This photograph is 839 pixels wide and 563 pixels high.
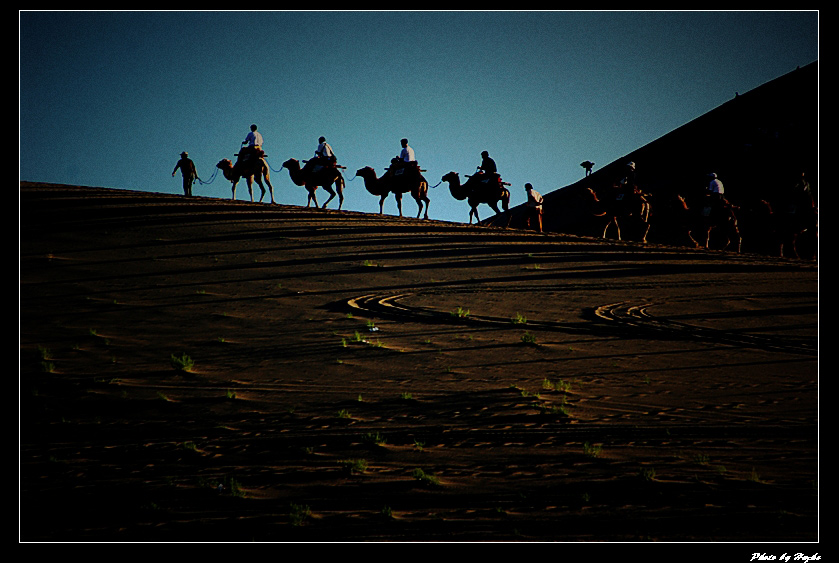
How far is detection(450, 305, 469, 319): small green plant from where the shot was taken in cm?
1381

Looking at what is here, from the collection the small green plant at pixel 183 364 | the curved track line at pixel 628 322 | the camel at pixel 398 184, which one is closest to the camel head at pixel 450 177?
the camel at pixel 398 184

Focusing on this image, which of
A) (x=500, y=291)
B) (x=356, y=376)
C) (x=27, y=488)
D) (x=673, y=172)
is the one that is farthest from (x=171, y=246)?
(x=673, y=172)

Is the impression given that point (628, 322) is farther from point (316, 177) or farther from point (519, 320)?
point (316, 177)

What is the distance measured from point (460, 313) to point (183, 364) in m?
5.44

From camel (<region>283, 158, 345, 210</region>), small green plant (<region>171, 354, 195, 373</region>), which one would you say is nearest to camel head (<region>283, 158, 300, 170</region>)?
camel (<region>283, 158, 345, 210</region>)

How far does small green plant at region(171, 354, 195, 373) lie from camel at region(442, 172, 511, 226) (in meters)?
15.9

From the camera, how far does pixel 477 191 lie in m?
25.7

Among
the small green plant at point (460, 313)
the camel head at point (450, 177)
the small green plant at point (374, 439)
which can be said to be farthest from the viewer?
the camel head at point (450, 177)

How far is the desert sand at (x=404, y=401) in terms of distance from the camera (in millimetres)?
7145

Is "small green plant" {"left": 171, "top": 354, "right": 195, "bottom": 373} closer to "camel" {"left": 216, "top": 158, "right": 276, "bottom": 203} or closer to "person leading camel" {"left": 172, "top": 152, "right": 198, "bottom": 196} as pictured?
"camel" {"left": 216, "top": 158, "right": 276, "bottom": 203}

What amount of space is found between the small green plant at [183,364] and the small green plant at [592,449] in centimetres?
579

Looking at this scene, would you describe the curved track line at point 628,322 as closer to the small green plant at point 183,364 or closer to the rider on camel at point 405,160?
the small green plant at point 183,364

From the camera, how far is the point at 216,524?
6.95m

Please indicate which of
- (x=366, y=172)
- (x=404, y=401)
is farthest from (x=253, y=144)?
(x=404, y=401)
